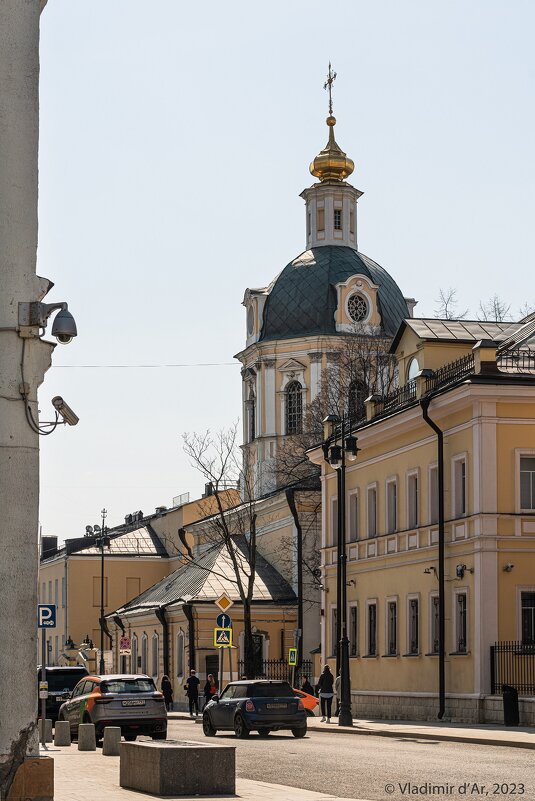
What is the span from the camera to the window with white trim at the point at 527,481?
1479 inches

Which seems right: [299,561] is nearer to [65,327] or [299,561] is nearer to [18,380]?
[18,380]

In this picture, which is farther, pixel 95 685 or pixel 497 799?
pixel 95 685

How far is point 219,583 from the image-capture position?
64062mm

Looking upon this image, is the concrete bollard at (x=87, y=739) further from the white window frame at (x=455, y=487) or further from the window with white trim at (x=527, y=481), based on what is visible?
the window with white trim at (x=527, y=481)

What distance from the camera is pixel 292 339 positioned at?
77.1 meters

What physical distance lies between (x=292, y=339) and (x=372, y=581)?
108 feet

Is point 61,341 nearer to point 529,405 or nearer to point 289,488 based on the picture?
point 529,405

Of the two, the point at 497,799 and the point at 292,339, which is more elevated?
the point at 292,339

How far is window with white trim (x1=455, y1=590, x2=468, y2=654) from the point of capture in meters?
37.9

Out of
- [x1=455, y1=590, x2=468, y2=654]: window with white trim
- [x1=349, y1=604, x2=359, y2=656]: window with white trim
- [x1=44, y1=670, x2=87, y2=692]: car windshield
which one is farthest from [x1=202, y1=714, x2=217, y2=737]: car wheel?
[x1=349, y1=604, x2=359, y2=656]: window with white trim

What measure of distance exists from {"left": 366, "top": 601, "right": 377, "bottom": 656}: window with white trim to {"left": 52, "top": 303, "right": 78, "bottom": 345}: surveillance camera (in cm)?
3179

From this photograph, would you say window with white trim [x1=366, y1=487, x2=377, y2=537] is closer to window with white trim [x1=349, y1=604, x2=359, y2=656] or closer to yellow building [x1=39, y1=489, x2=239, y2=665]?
window with white trim [x1=349, y1=604, x2=359, y2=656]

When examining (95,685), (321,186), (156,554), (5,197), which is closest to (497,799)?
(5,197)

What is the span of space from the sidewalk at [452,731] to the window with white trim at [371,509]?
798 centimetres
